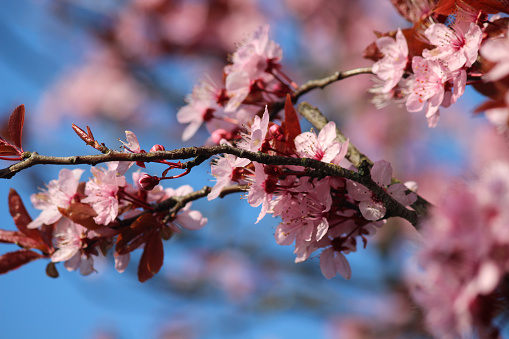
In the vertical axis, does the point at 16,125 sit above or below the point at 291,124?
below

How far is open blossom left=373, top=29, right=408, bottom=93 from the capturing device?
1.34 metres

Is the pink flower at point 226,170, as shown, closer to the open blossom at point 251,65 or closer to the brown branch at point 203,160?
the brown branch at point 203,160

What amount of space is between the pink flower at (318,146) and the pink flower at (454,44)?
33 cm

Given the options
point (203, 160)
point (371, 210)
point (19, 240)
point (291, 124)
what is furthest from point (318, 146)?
point (19, 240)

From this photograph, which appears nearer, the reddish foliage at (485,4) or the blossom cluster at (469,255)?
the blossom cluster at (469,255)

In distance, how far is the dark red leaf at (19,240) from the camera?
1.40 meters

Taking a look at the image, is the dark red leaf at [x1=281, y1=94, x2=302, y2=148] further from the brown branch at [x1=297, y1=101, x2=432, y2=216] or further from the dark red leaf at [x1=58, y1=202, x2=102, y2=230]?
the dark red leaf at [x1=58, y1=202, x2=102, y2=230]

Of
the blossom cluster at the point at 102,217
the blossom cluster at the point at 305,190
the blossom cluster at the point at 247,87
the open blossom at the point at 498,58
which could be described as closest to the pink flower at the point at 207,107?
the blossom cluster at the point at 247,87

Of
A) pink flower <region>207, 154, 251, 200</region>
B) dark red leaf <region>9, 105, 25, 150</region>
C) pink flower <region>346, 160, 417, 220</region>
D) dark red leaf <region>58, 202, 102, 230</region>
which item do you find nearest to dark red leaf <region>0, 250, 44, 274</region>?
dark red leaf <region>58, 202, 102, 230</region>

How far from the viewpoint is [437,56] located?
1.21 metres

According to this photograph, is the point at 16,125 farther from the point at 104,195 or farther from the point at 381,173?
the point at 381,173

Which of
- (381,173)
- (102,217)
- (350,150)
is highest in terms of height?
(350,150)

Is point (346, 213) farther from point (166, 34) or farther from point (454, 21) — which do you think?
point (166, 34)

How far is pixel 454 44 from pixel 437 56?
0.16 ft
